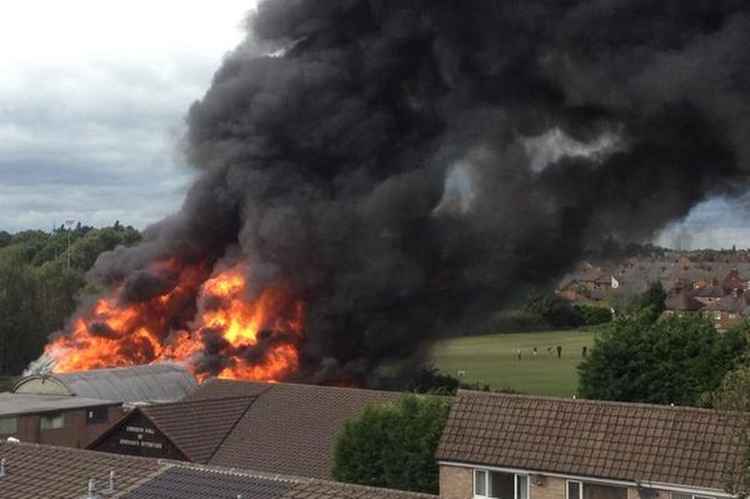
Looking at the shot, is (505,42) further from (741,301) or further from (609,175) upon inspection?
(741,301)

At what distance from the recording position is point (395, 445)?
76.6 feet

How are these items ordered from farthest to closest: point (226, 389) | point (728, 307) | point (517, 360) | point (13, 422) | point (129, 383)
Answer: point (728, 307) < point (517, 360) < point (129, 383) < point (226, 389) < point (13, 422)

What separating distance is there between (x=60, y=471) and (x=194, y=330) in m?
32.8

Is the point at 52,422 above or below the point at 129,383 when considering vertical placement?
below

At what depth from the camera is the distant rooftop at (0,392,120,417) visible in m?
33.0

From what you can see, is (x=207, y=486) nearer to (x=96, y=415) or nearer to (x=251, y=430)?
(x=251, y=430)

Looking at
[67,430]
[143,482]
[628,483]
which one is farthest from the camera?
[67,430]

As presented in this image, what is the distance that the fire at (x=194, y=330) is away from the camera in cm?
4631

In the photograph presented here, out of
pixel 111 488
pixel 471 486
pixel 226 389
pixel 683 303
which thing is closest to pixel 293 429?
pixel 226 389

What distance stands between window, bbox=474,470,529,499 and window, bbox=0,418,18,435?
701 inches


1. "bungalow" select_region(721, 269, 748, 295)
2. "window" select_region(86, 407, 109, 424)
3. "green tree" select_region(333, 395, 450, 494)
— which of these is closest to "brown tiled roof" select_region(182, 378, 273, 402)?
"window" select_region(86, 407, 109, 424)

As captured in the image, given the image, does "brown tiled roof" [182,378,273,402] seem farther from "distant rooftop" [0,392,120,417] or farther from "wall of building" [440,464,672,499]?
"wall of building" [440,464,672,499]

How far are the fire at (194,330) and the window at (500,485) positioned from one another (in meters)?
26.1

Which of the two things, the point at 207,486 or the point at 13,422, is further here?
the point at 13,422
